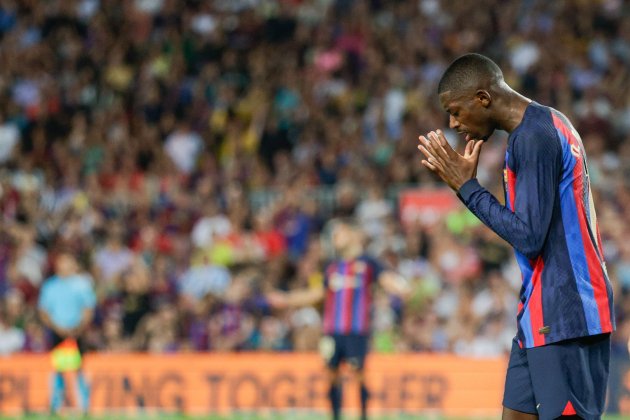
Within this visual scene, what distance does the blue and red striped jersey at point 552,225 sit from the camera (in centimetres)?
420

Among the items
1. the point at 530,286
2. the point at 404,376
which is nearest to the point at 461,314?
the point at 404,376

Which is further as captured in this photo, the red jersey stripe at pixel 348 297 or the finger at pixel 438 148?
the red jersey stripe at pixel 348 297

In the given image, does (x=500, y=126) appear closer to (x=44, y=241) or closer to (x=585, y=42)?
(x=44, y=241)

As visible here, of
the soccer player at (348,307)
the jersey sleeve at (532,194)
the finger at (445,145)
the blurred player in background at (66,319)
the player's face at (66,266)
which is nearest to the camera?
the jersey sleeve at (532,194)

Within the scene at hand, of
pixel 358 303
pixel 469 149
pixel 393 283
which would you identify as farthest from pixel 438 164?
pixel 358 303

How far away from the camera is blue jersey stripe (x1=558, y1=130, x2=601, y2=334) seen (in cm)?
428

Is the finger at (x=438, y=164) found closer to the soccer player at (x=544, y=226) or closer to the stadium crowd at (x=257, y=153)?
the soccer player at (x=544, y=226)

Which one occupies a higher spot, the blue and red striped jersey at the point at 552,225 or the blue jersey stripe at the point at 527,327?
the blue and red striped jersey at the point at 552,225

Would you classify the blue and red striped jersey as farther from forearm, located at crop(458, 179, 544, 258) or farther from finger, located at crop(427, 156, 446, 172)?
finger, located at crop(427, 156, 446, 172)

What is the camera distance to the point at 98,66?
17.9m

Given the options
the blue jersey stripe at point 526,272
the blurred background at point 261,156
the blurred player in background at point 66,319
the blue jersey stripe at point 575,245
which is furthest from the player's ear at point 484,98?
the blurred player in background at point 66,319

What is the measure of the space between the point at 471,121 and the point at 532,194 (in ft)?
1.35

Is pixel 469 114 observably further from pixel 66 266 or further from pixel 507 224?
pixel 66 266

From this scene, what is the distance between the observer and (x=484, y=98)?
4.37m
